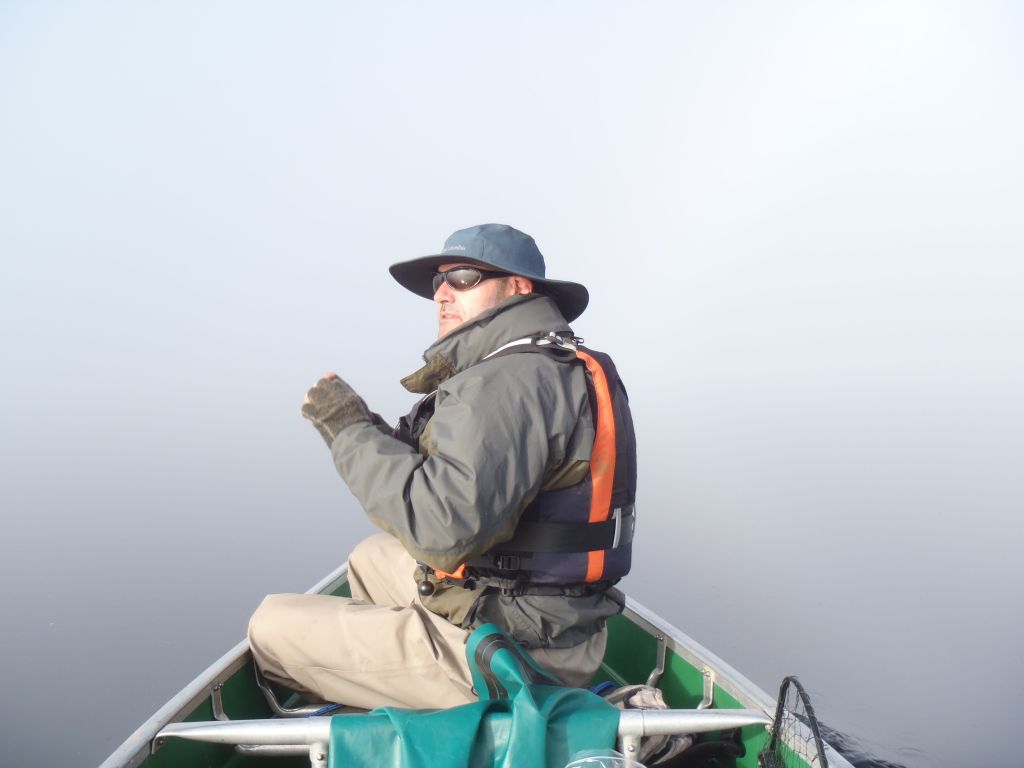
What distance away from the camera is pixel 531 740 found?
1.42m

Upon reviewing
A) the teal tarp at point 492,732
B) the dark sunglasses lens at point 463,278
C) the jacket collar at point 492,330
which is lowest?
the teal tarp at point 492,732

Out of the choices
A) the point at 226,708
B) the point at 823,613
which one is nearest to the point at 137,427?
the point at 823,613

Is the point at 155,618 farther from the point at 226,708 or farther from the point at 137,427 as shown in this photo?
the point at 137,427

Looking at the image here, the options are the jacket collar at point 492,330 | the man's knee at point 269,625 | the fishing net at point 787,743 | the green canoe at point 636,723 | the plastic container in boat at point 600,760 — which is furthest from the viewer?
the man's knee at point 269,625

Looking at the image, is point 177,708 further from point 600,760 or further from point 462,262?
point 462,262

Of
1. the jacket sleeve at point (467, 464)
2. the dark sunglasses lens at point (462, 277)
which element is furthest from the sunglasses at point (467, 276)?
the jacket sleeve at point (467, 464)

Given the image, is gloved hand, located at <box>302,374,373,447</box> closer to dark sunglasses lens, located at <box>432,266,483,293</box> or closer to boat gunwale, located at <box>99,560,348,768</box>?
dark sunglasses lens, located at <box>432,266,483,293</box>

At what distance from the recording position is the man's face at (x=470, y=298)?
2170mm

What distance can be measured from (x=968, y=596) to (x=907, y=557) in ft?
3.68

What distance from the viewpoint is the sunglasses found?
2.15 metres

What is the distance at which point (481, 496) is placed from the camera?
1.59 meters

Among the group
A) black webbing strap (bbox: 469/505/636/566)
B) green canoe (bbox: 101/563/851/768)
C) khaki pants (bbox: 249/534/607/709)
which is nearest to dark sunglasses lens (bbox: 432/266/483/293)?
black webbing strap (bbox: 469/505/636/566)

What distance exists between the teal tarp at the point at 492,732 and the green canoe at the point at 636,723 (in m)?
0.02

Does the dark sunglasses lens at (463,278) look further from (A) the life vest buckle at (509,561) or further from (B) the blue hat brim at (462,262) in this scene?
(A) the life vest buckle at (509,561)
